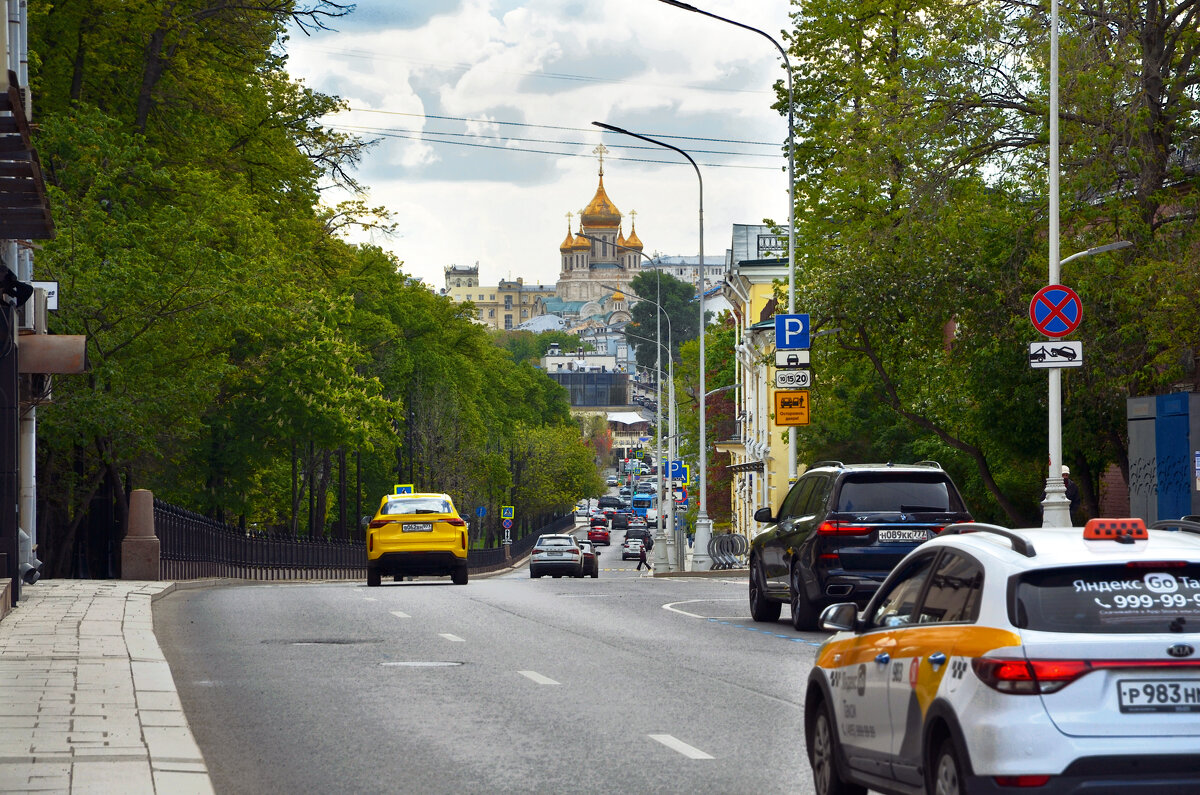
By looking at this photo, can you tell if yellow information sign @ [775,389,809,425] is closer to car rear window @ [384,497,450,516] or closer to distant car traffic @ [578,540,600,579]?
car rear window @ [384,497,450,516]

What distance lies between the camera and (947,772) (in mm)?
6684

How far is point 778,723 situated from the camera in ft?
37.8

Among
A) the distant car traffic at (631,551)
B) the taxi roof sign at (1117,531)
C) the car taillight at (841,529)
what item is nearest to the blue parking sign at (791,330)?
the car taillight at (841,529)

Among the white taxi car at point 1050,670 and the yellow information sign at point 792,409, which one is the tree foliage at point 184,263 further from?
the white taxi car at point 1050,670

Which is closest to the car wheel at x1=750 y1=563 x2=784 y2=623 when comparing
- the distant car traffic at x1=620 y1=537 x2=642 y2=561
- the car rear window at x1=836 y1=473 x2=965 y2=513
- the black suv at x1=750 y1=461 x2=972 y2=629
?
the black suv at x1=750 y1=461 x2=972 y2=629

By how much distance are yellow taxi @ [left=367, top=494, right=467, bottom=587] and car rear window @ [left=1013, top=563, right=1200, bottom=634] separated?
24.9 m

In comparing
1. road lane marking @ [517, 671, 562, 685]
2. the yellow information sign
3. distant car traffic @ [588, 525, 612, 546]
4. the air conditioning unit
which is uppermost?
the air conditioning unit

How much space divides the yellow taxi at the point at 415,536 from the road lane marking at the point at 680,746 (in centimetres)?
2053

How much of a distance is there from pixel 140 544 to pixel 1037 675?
26125 mm

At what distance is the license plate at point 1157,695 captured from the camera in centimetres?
633

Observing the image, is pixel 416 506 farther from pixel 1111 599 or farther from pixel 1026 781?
pixel 1026 781

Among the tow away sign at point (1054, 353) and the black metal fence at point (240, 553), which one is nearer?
the tow away sign at point (1054, 353)

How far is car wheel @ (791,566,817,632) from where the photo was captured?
18766 millimetres

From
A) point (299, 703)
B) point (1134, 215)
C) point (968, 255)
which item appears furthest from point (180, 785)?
point (968, 255)
